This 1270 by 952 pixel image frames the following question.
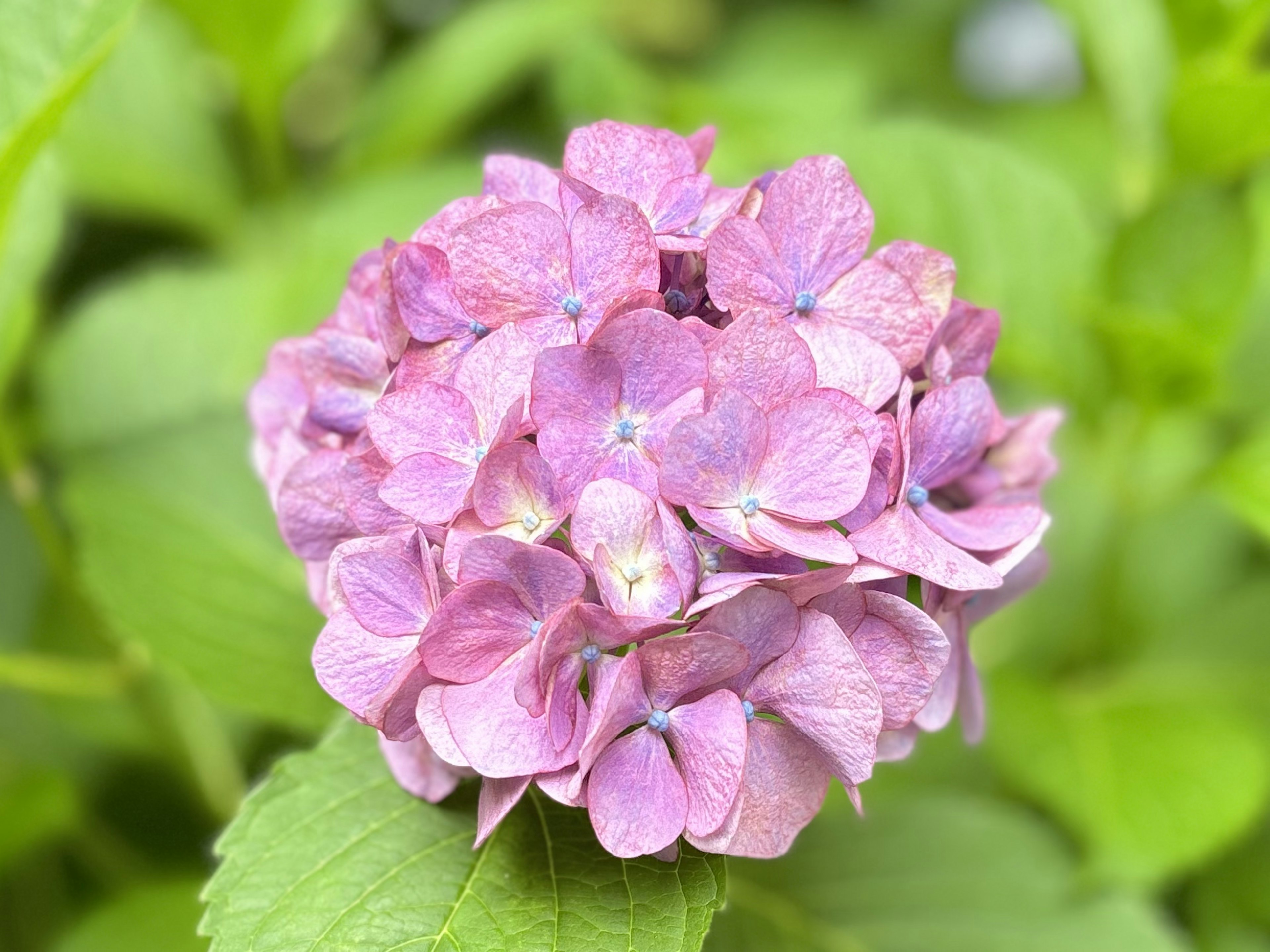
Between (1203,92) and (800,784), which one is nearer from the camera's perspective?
(800,784)

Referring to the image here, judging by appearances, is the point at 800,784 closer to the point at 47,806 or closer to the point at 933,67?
the point at 47,806

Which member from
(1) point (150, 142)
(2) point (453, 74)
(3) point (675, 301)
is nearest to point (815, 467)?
(3) point (675, 301)

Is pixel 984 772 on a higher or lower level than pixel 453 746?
lower

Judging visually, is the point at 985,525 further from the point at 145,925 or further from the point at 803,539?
the point at 145,925

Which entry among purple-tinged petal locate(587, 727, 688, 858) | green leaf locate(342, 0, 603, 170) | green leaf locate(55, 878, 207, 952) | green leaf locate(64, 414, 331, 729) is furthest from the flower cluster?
green leaf locate(342, 0, 603, 170)

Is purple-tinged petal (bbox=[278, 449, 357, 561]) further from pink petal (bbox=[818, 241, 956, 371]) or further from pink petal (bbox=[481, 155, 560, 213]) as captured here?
pink petal (bbox=[818, 241, 956, 371])

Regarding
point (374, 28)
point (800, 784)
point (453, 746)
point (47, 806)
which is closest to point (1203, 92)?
point (800, 784)
